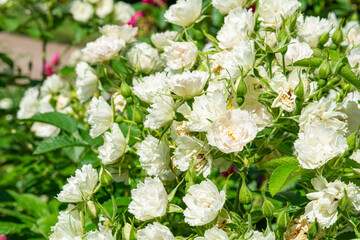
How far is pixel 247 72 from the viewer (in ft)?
2.75

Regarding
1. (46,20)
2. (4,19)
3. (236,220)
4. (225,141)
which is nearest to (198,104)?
(225,141)

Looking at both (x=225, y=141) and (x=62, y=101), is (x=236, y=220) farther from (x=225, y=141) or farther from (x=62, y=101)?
(x=62, y=101)

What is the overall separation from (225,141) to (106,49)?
46 cm

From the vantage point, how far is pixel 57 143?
1298 mm

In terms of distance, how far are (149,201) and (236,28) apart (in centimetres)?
39

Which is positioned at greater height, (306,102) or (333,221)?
(306,102)

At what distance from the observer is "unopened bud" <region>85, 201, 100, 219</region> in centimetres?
84

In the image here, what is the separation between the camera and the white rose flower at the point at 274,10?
95 centimetres

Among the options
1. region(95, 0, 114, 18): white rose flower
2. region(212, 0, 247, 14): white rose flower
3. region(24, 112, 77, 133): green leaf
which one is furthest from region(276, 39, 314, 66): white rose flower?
region(95, 0, 114, 18): white rose flower

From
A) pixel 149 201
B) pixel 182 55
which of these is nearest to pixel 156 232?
pixel 149 201

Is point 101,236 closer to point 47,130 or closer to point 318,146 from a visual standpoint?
point 318,146

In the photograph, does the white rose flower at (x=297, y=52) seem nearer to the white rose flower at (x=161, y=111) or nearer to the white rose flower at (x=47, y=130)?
the white rose flower at (x=161, y=111)

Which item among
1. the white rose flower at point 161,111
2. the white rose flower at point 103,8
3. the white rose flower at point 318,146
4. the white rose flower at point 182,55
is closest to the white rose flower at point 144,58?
the white rose flower at point 182,55

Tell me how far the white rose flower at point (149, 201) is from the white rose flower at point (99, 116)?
22 centimetres
